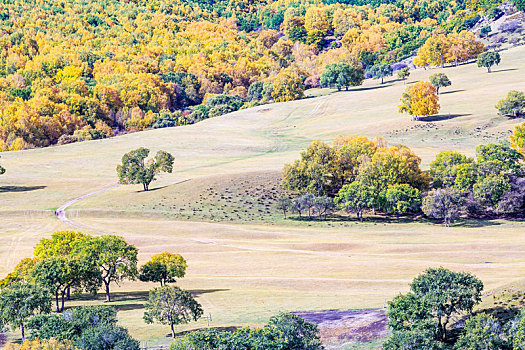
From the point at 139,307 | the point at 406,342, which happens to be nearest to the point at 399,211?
the point at 139,307

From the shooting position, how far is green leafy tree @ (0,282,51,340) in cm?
4797

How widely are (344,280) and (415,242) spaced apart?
795 inches

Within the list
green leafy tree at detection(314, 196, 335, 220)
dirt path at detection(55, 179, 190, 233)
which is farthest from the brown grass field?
green leafy tree at detection(314, 196, 335, 220)

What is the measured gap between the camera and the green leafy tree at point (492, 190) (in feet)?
310

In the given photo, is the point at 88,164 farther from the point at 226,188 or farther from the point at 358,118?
the point at 358,118

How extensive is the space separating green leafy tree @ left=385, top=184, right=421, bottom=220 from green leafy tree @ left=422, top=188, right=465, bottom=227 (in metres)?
2.62

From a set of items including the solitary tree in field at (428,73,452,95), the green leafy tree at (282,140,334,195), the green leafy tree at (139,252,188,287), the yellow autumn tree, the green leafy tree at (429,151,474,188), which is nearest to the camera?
the green leafy tree at (139,252,188,287)

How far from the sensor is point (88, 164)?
136m

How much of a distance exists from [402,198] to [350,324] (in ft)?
175

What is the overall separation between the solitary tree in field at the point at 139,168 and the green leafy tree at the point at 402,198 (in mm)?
40199

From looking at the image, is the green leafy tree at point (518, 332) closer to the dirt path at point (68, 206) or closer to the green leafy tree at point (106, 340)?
the green leafy tree at point (106, 340)

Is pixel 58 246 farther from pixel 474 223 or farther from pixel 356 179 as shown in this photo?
pixel 474 223

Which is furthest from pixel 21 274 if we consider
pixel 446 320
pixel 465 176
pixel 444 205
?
pixel 465 176

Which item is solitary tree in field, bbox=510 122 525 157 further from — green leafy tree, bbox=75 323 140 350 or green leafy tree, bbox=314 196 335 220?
green leafy tree, bbox=75 323 140 350
